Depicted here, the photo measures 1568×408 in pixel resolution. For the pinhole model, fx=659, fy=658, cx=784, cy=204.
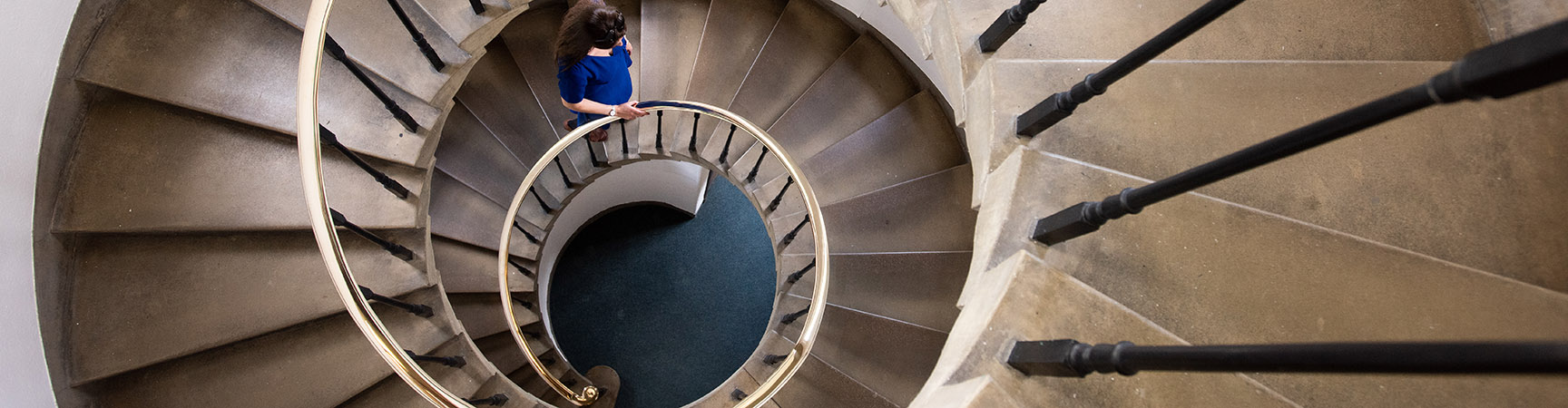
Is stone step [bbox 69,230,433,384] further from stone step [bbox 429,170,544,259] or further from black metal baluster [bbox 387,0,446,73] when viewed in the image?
stone step [bbox 429,170,544,259]

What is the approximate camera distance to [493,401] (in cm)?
401

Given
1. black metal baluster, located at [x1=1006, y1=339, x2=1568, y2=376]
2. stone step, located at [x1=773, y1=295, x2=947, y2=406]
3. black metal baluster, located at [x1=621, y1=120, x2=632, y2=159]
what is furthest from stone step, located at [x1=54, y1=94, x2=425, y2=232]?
black metal baluster, located at [x1=1006, y1=339, x2=1568, y2=376]

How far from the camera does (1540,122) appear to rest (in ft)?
6.36

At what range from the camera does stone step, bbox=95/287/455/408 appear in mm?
2986

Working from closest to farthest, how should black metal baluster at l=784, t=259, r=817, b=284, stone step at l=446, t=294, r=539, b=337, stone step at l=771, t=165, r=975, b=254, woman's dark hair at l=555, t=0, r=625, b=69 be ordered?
woman's dark hair at l=555, t=0, r=625, b=69, stone step at l=771, t=165, r=975, b=254, black metal baluster at l=784, t=259, r=817, b=284, stone step at l=446, t=294, r=539, b=337

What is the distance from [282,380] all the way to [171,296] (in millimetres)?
602

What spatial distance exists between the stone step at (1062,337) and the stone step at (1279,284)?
0.18 ft

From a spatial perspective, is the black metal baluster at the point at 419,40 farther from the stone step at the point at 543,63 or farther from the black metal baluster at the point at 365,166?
the stone step at the point at 543,63

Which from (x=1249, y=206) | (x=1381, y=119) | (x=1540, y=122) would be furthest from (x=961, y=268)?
(x=1381, y=119)

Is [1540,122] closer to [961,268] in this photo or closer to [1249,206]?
[1249,206]

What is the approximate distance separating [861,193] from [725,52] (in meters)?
1.56

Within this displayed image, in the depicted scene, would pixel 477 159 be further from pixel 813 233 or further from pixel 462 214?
pixel 813 233

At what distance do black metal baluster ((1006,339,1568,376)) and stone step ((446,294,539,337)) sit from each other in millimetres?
4752

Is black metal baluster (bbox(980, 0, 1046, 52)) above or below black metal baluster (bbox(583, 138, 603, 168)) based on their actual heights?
above
